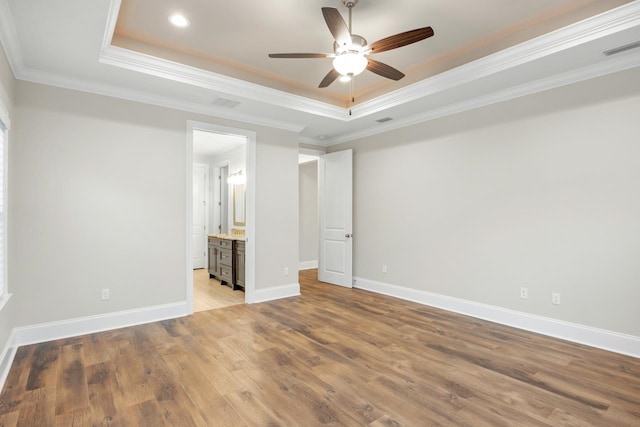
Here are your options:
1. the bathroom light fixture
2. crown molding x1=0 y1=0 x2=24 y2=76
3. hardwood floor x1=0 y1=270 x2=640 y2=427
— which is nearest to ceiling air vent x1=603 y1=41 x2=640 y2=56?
hardwood floor x1=0 y1=270 x2=640 y2=427

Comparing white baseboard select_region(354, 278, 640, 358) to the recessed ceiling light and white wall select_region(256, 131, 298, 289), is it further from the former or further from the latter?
the recessed ceiling light

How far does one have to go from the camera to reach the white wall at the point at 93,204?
3.24 meters

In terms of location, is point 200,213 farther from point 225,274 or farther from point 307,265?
point 307,265

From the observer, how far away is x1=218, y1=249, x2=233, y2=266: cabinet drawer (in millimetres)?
5558

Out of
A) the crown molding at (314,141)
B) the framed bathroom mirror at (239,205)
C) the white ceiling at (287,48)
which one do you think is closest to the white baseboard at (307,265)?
the framed bathroom mirror at (239,205)

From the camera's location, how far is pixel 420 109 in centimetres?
446

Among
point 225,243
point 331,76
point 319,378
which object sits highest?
point 331,76

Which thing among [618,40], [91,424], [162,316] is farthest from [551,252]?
[162,316]

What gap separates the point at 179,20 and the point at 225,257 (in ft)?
12.5

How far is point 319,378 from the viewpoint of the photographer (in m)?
2.56

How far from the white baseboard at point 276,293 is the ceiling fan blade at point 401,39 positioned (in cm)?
356

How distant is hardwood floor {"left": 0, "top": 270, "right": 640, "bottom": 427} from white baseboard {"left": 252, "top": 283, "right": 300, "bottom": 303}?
92cm

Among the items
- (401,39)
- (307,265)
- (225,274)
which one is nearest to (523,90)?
(401,39)

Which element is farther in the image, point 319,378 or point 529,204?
point 529,204
